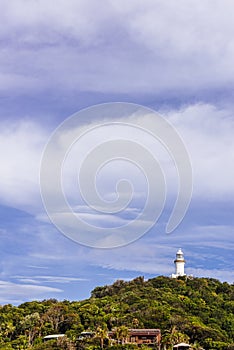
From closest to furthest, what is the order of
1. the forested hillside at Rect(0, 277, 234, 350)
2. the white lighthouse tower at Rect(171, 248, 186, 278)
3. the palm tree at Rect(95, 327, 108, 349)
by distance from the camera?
the palm tree at Rect(95, 327, 108, 349) < the forested hillside at Rect(0, 277, 234, 350) < the white lighthouse tower at Rect(171, 248, 186, 278)

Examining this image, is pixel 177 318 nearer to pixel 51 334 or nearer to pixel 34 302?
pixel 51 334

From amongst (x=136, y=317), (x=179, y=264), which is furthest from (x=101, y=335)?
(x=179, y=264)

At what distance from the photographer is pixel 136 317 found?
195ft

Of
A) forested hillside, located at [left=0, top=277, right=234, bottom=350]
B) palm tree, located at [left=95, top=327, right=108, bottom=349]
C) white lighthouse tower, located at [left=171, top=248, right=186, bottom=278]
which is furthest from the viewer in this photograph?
white lighthouse tower, located at [left=171, top=248, right=186, bottom=278]

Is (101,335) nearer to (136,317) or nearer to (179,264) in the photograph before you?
(136,317)

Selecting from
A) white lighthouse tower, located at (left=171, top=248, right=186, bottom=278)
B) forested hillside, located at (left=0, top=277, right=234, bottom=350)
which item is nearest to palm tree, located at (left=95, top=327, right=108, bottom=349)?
forested hillside, located at (left=0, top=277, right=234, bottom=350)

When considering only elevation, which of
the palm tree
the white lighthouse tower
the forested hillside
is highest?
the white lighthouse tower

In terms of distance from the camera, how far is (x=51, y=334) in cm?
5912

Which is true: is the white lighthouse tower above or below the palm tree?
above

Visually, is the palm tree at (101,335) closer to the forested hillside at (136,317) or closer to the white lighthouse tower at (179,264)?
the forested hillside at (136,317)

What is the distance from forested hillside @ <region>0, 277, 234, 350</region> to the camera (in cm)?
5394

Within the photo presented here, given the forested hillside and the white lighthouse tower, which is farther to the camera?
the white lighthouse tower

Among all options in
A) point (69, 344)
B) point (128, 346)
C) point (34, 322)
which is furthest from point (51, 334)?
point (128, 346)

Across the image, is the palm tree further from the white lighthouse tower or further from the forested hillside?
the white lighthouse tower
